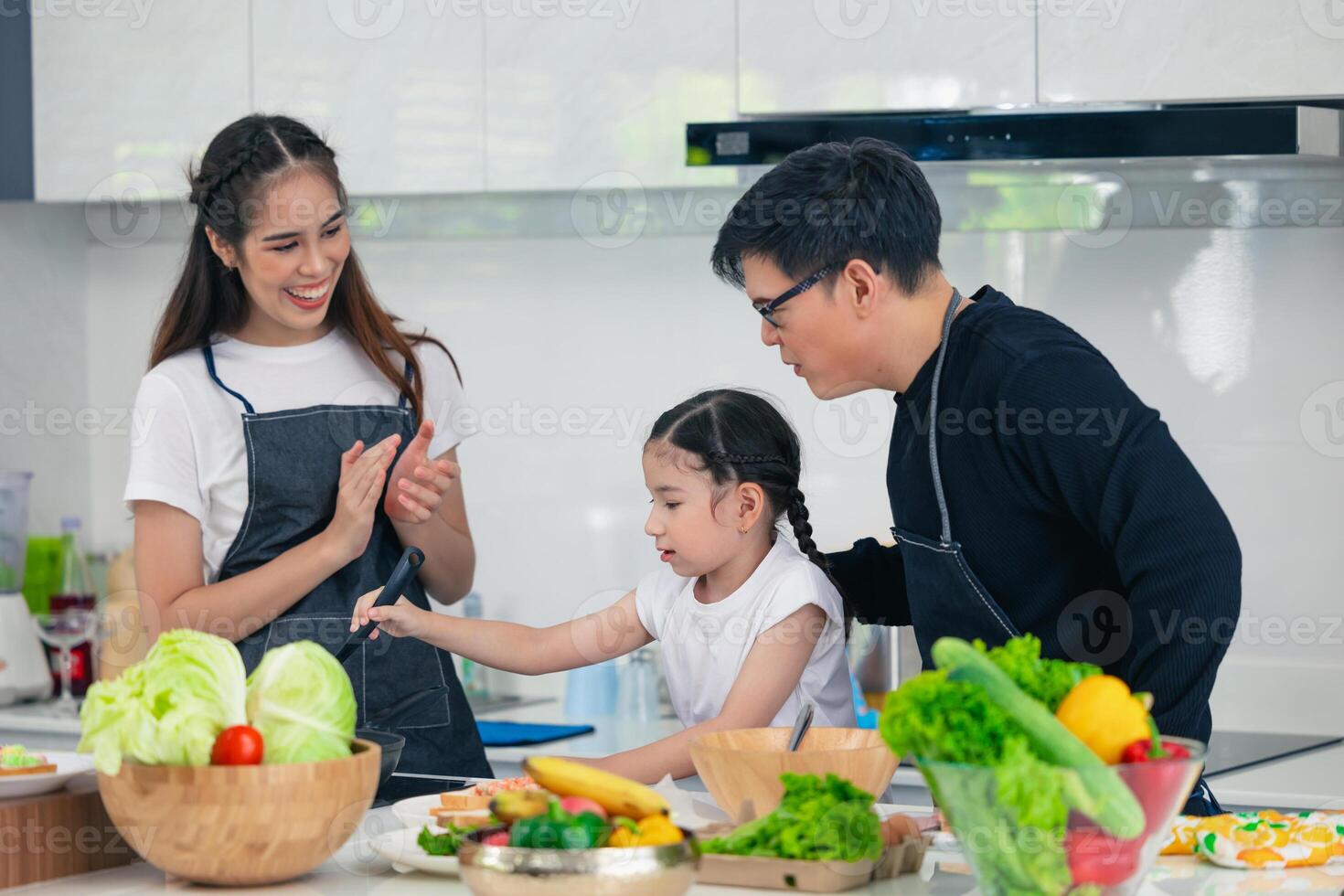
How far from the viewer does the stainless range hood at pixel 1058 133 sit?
6.99 feet

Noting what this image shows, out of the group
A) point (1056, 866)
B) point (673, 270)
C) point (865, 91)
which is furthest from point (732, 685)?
point (673, 270)

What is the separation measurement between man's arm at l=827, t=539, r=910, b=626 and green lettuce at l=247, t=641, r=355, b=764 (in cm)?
80

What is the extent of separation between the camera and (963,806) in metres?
0.98

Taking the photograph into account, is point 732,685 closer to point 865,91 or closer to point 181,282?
point 181,282

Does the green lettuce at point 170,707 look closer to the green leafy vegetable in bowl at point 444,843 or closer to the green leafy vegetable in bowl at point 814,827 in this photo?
the green leafy vegetable in bowl at point 444,843

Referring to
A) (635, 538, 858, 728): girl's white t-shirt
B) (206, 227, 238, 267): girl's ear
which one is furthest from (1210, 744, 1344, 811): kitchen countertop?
(206, 227, 238, 267): girl's ear

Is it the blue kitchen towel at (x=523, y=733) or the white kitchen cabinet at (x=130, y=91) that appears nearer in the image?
the blue kitchen towel at (x=523, y=733)

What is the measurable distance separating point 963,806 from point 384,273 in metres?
2.34

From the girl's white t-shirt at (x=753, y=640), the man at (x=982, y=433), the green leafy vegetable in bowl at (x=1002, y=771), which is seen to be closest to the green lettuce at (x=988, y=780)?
the green leafy vegetable in bowl at (x=1002, y=771)

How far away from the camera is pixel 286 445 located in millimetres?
1904

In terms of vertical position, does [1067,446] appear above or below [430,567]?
above

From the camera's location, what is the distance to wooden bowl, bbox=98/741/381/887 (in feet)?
3.67

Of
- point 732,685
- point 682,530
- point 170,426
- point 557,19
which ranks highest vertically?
point 557,19

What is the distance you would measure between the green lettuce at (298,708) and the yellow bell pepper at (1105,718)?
0.54m
